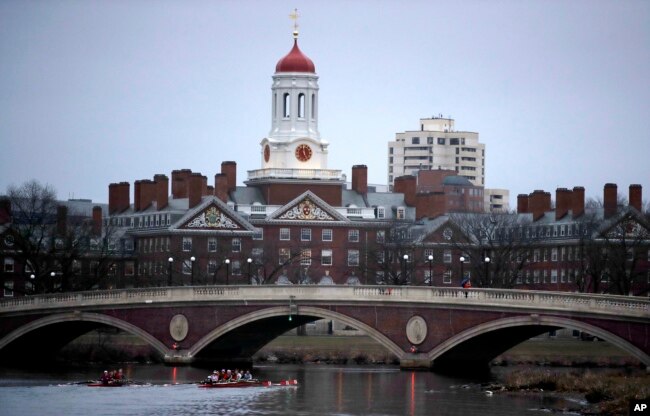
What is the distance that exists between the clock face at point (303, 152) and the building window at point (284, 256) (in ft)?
26.9

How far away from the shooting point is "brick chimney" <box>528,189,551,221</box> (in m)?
169

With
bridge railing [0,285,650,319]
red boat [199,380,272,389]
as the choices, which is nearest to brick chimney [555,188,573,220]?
bridge railing [0,285,650,319]

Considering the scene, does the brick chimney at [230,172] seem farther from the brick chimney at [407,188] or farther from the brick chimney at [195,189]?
the brick chimney at [407,188]

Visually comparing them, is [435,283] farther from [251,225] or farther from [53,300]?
[53,300]

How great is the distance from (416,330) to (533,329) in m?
6.12

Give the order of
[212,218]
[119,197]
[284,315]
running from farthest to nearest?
[119,197] < [212,218] < [284,315]

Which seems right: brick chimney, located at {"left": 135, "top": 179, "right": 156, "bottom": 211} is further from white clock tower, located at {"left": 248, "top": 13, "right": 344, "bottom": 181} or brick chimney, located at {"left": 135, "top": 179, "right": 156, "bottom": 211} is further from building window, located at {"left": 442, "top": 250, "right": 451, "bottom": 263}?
building window, located at {"left": 442, "top": 250, "right": 451, "bottom": 263}

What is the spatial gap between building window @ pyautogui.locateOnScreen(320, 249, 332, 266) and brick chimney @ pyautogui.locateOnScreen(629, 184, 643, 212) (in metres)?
24.3

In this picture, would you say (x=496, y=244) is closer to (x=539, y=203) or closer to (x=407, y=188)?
(x=539, y=203)

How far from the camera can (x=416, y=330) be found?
10938 cm

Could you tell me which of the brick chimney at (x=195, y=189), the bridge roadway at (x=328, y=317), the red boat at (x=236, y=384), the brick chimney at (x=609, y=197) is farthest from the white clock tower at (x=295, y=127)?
the red boat at (x=236, y=384)

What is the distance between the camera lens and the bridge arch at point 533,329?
326 feet

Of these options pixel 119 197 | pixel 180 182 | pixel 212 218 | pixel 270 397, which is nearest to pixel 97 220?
pixel 180 182

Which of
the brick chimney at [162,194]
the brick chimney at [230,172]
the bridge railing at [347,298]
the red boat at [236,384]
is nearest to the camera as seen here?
the red boat at [236,384]
